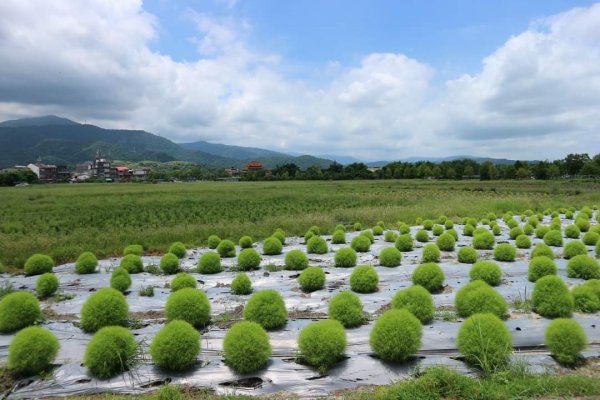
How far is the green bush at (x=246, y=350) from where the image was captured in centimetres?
479

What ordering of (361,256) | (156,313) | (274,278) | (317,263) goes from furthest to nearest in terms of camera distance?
(361,256) < (317,263) < (274,278) < (156,313)

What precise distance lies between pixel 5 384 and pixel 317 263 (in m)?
7.65

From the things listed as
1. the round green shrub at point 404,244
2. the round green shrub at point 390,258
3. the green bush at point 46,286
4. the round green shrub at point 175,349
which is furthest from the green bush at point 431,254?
the green bush at point 46,286

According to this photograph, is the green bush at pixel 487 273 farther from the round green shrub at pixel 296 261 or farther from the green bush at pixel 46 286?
the green bush at pixel 46 286

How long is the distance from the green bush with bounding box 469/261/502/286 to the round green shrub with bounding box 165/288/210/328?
577 cm

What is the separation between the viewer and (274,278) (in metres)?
9.48

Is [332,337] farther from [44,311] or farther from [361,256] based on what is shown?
[361,256]

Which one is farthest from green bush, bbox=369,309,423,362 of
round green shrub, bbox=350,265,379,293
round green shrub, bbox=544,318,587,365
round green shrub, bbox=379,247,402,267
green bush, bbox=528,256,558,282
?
round green shrub, bbox=379,247,402,267

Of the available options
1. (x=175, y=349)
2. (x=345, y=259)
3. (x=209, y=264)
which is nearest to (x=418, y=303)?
(x=175, y=349)

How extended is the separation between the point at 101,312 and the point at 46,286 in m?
2.97

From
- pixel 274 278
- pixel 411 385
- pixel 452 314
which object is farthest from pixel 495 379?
pixel 274 278

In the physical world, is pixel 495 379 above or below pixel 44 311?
above

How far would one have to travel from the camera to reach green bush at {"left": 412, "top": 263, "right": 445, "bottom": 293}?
7.93 m

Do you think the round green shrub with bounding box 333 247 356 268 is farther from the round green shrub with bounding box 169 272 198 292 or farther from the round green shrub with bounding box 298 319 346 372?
the round green shrub with bounding box 298 319 346 372
